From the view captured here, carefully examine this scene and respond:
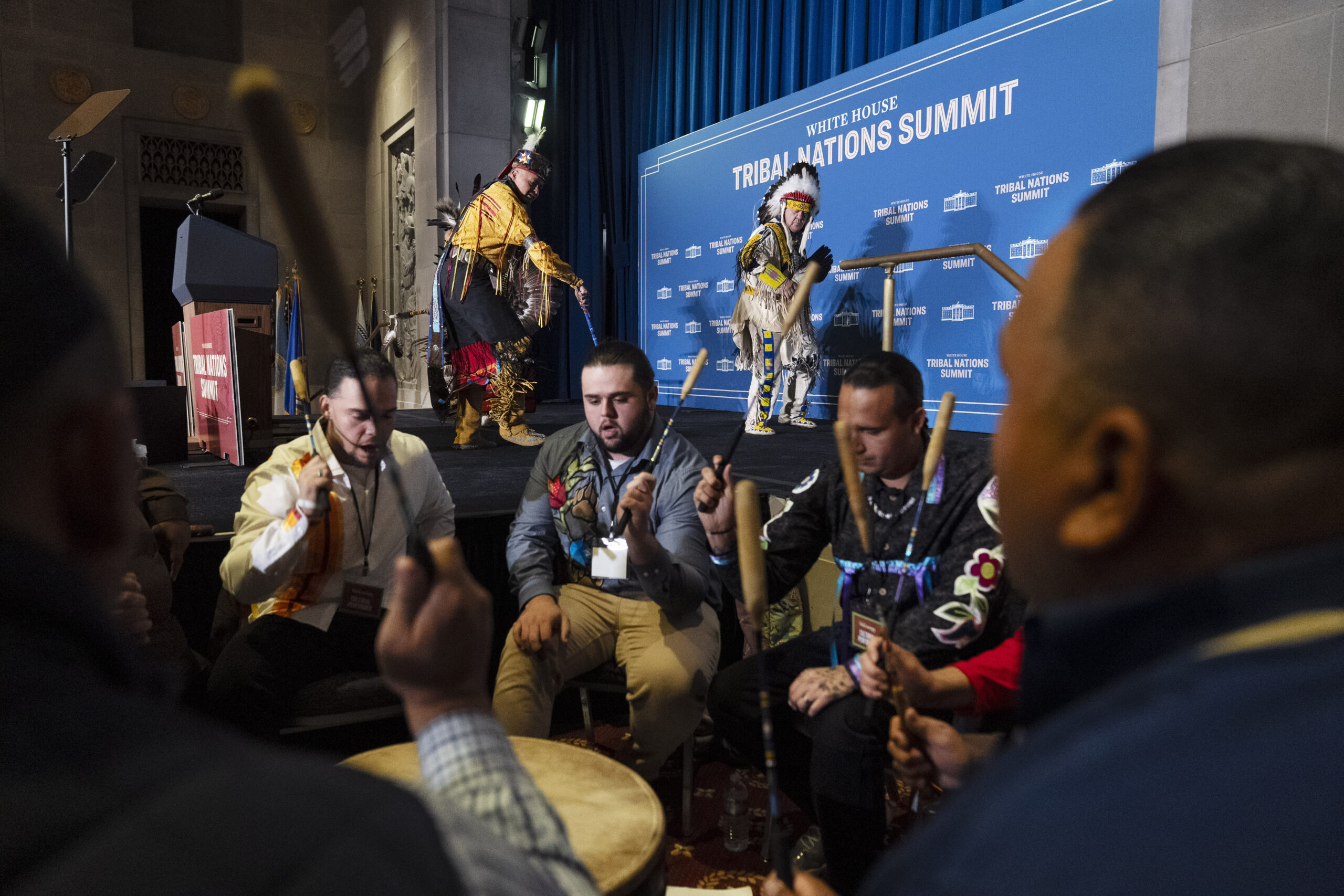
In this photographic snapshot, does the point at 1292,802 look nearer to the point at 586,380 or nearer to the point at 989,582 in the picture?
the point at 989,582

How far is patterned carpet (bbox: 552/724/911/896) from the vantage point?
216cm

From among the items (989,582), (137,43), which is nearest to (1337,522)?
(989,582)

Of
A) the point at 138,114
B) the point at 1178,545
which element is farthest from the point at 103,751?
the point at 138,114

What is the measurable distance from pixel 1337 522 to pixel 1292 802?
7.0 inches

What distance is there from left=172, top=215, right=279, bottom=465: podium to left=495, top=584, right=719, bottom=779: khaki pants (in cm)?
325

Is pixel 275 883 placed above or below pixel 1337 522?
below

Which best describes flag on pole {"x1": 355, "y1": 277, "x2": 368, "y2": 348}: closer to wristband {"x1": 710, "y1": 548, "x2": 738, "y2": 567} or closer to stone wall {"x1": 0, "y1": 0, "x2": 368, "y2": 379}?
stone wall {"x1": 0, "y1": 0, "x2": 368, "y2": 379}

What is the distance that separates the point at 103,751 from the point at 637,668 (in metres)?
2.00

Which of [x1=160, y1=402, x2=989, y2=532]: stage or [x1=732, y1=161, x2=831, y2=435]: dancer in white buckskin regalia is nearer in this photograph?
[x1=160, y1=402, x2=989, y2=532]: stage

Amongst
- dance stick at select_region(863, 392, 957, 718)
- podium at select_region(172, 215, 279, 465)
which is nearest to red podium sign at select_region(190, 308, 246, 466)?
podium at select_region(172, 215, 279, 465)

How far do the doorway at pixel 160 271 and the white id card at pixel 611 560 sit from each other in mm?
10024

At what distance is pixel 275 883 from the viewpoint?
0.35m

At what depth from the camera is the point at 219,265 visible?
216 inches

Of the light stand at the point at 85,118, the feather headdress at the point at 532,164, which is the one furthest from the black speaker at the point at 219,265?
the feather headdress at the point at 532,164
